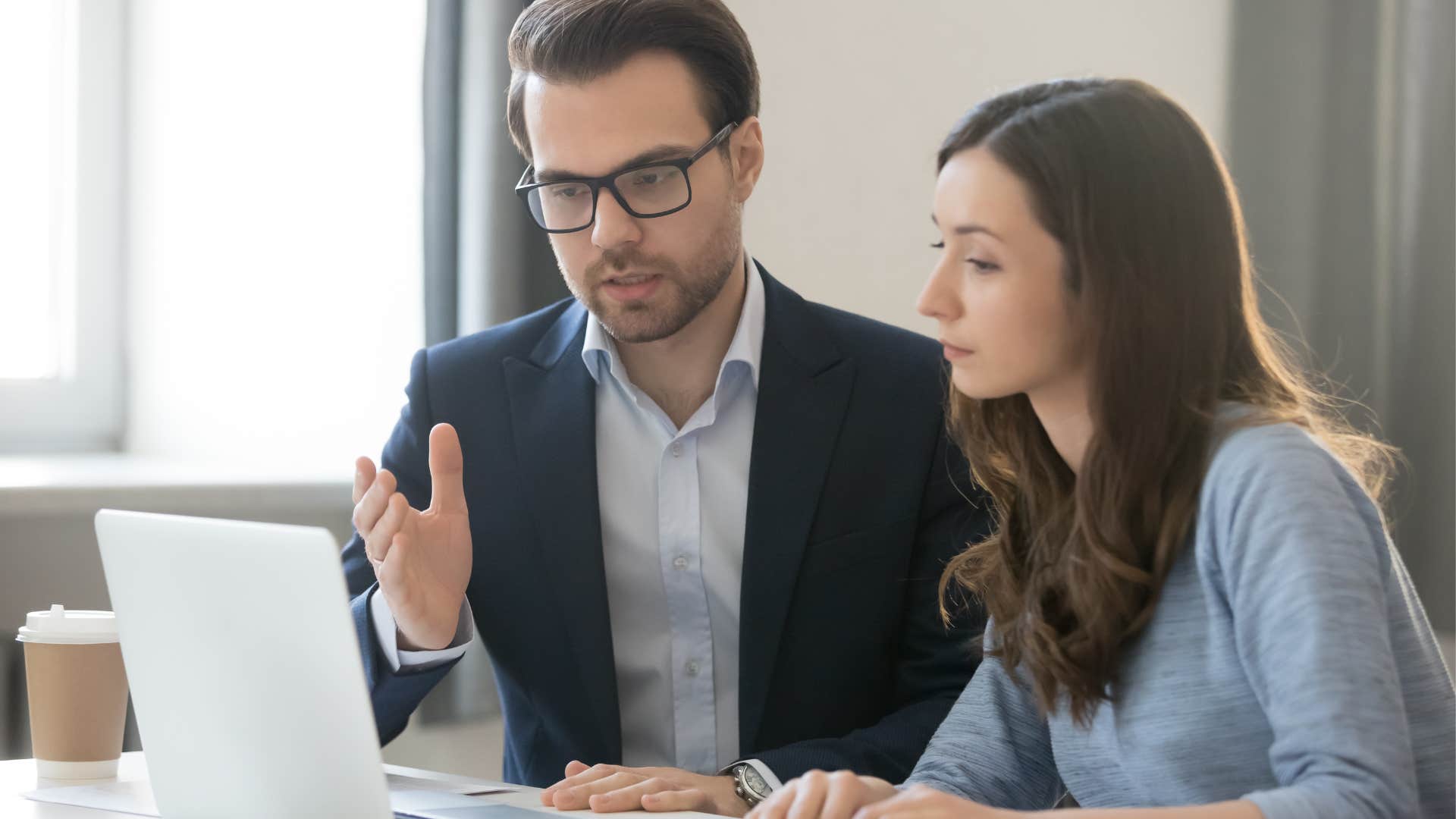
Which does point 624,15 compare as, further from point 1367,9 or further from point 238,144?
point 1367,9

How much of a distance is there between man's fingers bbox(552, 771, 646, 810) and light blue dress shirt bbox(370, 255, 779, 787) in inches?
17.4

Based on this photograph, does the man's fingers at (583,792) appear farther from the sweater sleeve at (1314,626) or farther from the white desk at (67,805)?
the sweater sleeve at (1314,626)

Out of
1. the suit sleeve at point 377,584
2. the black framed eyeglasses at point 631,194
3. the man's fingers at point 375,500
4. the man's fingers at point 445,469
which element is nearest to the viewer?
the man's fingers at point 375,500

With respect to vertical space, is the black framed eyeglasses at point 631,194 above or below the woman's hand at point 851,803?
above

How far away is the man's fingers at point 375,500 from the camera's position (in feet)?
4.26

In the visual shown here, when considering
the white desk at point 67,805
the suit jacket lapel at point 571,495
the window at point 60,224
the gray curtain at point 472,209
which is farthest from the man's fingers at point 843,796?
the window at point 60,224

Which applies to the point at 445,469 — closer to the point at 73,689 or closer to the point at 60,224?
the point at 73,689

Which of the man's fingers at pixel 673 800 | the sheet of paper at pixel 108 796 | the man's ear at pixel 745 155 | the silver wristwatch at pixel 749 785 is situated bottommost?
the silver wristwatch at pixel 749 785

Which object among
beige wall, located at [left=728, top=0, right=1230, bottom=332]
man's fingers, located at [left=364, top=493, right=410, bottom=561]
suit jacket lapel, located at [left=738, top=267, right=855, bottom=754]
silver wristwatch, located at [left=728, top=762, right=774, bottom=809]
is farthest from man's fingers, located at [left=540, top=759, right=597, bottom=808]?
beige wall, located at [left=728, top=0, right=1230, bottom=332]

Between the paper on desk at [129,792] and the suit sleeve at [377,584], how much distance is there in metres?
0.18

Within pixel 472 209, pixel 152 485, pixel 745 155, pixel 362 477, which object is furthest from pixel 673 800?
pixel 472 209

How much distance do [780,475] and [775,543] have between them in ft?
0.26

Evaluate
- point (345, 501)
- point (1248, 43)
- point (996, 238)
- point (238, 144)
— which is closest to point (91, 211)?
point (238, 144)

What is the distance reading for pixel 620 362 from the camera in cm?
176
